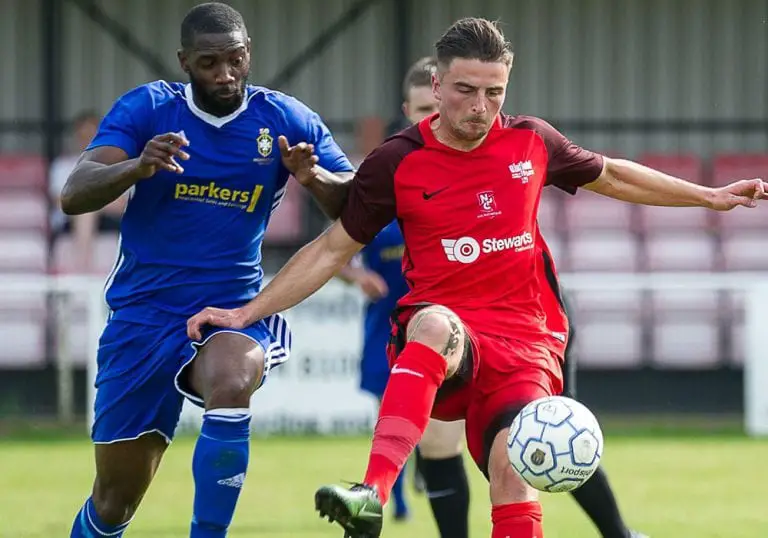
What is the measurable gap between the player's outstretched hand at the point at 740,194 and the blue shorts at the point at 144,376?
5.79 feet

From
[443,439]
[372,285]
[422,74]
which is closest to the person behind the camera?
[443,439]

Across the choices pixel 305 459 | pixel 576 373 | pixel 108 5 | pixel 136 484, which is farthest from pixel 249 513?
pixel 108 5

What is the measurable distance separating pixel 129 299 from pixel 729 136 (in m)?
11.4

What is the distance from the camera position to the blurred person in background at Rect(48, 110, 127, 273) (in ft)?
45.6

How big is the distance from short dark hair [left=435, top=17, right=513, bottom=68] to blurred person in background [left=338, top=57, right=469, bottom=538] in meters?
0.91

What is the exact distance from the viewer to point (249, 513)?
9305 millimetres

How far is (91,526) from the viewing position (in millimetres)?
6160

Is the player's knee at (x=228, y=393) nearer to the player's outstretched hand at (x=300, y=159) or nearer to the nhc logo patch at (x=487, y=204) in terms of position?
the player's outstretched hand at (x=300, y=159)

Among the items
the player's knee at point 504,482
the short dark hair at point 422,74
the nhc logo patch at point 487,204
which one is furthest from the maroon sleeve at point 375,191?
the short dark hair at point 422,74

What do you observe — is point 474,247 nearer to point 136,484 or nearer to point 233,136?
point 233,136

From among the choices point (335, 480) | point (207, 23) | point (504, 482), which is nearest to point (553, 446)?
point (504, 482)

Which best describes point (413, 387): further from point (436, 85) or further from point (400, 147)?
point (436, 85)

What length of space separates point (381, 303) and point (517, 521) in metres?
3.60

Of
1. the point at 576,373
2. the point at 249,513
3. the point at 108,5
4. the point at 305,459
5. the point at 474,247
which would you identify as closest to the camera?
the point at 474,247
